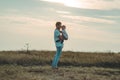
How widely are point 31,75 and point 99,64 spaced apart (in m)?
7.22

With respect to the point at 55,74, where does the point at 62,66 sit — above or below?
below

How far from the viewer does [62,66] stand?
22156 millimetres

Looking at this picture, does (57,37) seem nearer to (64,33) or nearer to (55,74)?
(64,33)

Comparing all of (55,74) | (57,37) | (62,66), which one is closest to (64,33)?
(57,37)

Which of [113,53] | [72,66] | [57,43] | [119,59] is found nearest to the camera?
[57,43]

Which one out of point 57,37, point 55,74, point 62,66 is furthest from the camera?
point 62,66

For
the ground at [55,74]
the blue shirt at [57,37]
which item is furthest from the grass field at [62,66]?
the blue shirt at [57,37]

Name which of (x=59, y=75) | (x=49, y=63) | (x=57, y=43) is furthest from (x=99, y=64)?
(x=59, y=75)

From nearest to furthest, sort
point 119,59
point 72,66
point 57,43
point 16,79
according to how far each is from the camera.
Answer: point 16,79 < point 57,43 < point 72,66 < point 119,59

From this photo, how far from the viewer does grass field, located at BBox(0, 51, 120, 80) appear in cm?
1688

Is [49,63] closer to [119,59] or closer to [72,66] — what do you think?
[72,66]

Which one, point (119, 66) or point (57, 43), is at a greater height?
point (57, 43)

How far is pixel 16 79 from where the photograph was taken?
52.0 feet

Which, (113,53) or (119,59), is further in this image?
(113,53)
